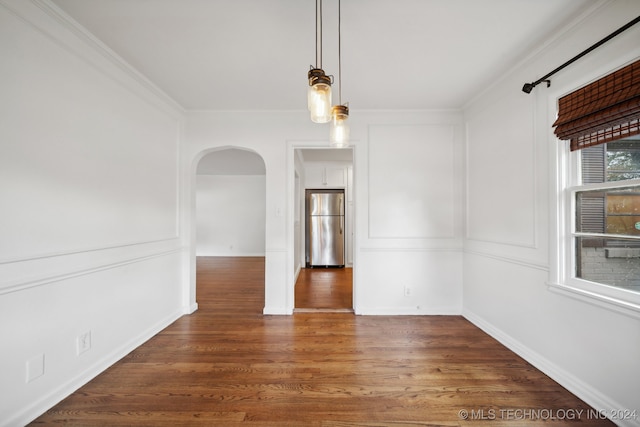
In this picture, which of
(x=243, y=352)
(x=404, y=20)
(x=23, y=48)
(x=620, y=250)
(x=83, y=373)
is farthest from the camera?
(x=243, y=352)

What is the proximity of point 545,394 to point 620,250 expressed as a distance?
105 cm

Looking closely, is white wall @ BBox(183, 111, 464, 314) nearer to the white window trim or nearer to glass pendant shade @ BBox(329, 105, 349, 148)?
the white window trim

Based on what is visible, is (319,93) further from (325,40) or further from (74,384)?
(74,384)

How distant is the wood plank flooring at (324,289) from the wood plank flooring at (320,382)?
609 mm

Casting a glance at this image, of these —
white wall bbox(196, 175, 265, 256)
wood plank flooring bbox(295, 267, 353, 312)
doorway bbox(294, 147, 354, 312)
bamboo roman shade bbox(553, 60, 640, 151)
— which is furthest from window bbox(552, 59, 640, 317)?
white wall bbox(196, 175, 265, 256)

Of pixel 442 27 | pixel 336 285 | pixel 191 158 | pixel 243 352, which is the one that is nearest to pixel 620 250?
pixel 442 27

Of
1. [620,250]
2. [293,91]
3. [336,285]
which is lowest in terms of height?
[336,285]

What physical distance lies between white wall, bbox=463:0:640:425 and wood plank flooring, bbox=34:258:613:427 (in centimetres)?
22

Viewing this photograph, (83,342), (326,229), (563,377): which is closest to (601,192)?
(563,377)

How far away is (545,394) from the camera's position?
1.78m

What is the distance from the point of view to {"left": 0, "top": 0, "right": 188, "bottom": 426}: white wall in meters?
1.47

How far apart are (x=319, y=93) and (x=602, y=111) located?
1.67m

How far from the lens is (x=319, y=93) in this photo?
1.30 metres

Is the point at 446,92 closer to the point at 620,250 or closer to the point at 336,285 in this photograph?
the point at 620,250
